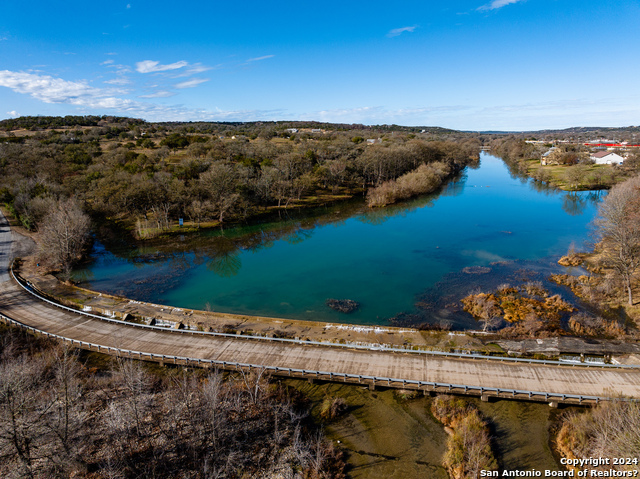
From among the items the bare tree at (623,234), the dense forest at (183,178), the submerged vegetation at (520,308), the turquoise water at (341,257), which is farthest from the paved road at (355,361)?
the dense forest at (183,178)

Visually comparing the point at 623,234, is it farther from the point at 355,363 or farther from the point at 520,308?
the point at 355,363

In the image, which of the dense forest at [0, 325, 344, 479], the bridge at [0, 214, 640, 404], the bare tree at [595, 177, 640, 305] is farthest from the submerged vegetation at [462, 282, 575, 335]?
the dense forest at [0, 325, 344, 479]

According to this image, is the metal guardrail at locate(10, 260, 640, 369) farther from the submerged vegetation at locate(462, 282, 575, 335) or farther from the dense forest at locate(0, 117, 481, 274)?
the dense forest at locate(0, 117, 481, 274)

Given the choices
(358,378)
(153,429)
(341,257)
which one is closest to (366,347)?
(358,378)

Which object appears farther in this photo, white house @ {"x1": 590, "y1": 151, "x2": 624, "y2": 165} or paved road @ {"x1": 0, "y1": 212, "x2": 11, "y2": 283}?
white house @ {"x1": 590, "y1": 151, "x2": 624, "y2": 165}

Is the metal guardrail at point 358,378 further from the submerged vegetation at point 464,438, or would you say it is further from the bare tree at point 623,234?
the bare tree at point 623,234

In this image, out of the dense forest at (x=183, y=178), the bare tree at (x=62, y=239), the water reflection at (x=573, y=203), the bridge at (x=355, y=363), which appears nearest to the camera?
the bridge at (x=355, y=363)
